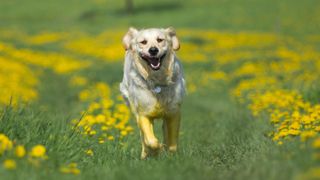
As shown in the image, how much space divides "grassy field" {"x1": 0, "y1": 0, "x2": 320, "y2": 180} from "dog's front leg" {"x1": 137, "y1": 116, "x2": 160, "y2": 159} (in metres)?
0.23

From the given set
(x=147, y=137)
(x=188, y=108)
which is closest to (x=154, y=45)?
(x=147, y=137)

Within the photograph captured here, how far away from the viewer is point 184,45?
86.4ft

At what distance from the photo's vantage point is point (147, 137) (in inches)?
249

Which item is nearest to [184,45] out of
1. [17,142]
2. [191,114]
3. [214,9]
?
[191,114]

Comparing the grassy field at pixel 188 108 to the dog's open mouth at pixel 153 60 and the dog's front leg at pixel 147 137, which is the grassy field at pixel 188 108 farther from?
the dog's open mouth at pixel 153 60

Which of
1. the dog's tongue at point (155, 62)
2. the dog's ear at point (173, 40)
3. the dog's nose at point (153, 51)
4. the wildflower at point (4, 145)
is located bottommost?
the wildflower at point (4, 145)

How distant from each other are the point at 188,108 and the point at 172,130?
5795 mm

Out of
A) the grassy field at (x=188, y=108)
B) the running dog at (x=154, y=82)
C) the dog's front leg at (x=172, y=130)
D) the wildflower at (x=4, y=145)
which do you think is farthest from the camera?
the dog's front leg at (x=172, y=130)

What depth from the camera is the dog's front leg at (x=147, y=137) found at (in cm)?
625

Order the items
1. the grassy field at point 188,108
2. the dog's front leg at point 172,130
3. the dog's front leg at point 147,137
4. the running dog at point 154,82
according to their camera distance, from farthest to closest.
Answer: the dog's front leg at point 172,130 < the running dog at point 154,82 < the dog's front leg at point 147,137 < the grassy field at point 188,108

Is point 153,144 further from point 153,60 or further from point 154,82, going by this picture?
point 153,60

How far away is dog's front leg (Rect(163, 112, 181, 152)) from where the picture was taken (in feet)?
22.0

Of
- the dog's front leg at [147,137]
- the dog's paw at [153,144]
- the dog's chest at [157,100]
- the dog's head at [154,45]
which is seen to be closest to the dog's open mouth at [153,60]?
the dog's head at [154,45]

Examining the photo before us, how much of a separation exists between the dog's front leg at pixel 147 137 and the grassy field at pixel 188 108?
227 millimetres
